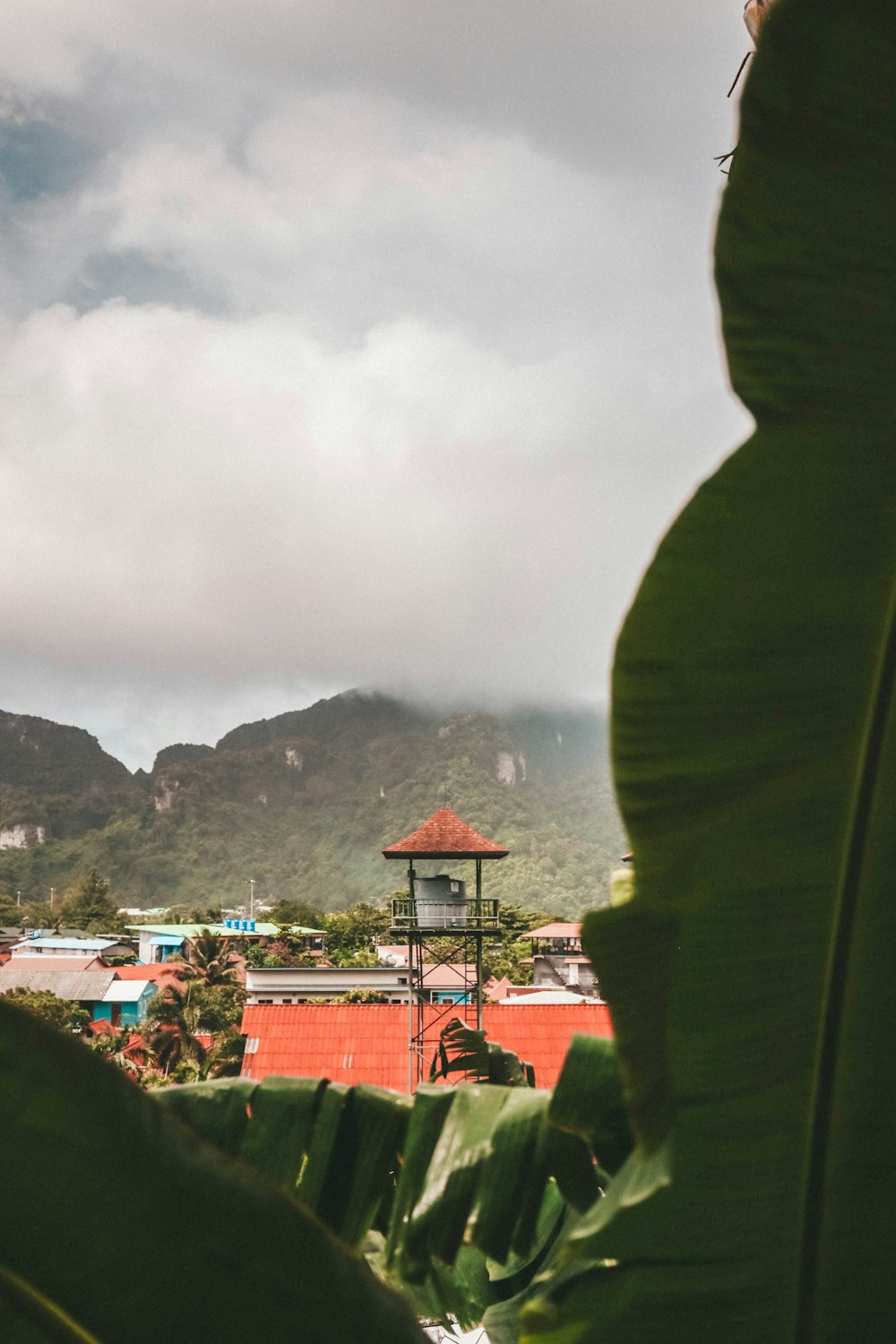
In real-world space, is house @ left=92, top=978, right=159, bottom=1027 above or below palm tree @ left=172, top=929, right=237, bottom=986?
below

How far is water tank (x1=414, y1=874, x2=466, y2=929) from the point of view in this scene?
1074 centimetres

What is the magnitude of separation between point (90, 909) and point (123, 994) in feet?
94.2

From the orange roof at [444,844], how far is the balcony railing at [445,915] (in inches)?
20.0

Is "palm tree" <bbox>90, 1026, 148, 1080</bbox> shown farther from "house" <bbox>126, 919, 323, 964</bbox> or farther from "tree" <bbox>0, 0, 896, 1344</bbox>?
"tree" <bbox>0, 0, 896, 1344</bbox>

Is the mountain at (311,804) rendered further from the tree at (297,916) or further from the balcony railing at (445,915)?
the balcony railing at (445,915)

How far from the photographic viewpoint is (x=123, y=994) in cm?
3114

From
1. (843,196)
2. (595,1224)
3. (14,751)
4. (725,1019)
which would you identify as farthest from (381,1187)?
(14,751)

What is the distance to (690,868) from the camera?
84 cm

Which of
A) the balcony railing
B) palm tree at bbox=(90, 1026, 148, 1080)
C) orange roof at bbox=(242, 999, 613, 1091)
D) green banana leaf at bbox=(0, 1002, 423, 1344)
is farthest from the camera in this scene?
Answer: palm tree at bbox=(90, 1026, 148, 1080)

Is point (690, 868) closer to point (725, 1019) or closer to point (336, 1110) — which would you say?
point (725, 1019)

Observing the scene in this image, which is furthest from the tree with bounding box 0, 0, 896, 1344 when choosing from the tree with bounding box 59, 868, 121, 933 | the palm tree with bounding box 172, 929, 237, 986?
the tree with bounding box 59, 868, 121, 933

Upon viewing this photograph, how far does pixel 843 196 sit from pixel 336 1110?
3.85 ft

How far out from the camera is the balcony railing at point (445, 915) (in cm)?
1001

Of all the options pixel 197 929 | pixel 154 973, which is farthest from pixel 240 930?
pixel 154 973
